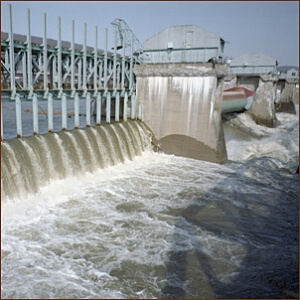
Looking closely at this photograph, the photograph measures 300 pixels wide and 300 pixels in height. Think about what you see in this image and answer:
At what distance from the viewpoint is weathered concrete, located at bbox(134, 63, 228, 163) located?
1438 centimetres

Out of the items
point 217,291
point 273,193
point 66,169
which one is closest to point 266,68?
point 273,193

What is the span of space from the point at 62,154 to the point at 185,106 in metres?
6.91

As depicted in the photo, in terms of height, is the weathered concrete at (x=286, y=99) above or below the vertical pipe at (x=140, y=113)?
above

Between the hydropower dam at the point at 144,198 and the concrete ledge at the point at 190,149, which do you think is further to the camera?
the concrete ledge at the point at 190,149

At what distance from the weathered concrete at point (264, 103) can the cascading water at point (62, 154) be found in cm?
1687

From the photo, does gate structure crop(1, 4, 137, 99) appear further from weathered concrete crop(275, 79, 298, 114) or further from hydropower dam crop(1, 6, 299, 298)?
weathered concrete crop(275, 79, 298, 114)

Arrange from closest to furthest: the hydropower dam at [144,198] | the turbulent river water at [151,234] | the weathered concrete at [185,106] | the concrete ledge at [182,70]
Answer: the turbulent river water at [151,234] → the hydropower dam at [144,198] → the concrete ledge at [182,70] → the weathered concrete at [185,106]

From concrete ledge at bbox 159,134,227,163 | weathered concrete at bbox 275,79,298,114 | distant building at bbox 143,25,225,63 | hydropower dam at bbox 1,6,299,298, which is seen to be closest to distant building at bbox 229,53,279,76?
weathered concrete at bbox 275,79,298,114

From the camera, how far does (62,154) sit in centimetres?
1103

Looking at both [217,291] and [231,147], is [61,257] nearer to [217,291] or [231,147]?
[217,291]

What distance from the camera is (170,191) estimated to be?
10.8m

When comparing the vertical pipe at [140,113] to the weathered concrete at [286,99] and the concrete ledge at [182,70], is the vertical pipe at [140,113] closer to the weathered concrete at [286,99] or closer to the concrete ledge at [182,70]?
the concrete ledge at [182,70]

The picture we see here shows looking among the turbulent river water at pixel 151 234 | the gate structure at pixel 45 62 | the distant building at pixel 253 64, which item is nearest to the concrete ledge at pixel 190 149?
the turbulent river water at pixel 151 234

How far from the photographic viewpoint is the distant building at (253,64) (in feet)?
104
